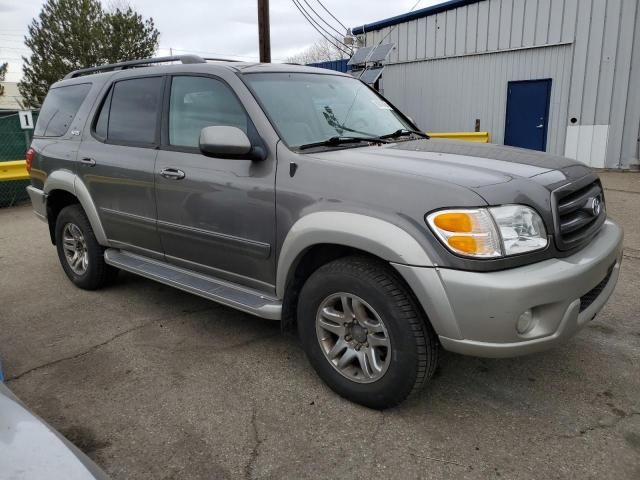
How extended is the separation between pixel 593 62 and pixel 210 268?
440 inches

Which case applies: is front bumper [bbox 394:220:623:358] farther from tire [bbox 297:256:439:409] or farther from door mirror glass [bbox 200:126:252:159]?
door mirror glass [bbox 200:126:252:159]

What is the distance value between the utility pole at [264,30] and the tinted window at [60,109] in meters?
8.21

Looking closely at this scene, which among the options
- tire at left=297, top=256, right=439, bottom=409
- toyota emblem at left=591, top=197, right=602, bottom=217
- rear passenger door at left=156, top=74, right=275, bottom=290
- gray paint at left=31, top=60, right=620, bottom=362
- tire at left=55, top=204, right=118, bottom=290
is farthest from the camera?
tire at left=55, top=204, right=118, bottom=290

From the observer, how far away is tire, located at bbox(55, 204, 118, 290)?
14.7 feet

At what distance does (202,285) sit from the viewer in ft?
11.4

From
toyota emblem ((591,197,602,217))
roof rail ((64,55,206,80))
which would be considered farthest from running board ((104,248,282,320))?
toyota emblem ((591,197,602,217))

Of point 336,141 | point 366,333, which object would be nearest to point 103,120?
point 336,141

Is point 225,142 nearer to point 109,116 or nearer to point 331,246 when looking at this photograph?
point 331,246

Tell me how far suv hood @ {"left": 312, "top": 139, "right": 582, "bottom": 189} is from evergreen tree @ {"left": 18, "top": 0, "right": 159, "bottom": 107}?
106ft

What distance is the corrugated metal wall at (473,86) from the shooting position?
12.1m

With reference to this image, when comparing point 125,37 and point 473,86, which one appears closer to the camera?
point 473,86

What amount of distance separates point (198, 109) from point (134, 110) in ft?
2.49

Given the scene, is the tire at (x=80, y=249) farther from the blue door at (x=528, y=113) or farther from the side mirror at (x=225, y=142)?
the blue door at (x=528, y=113)

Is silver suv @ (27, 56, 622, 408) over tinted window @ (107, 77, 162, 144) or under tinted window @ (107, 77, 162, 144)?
under
